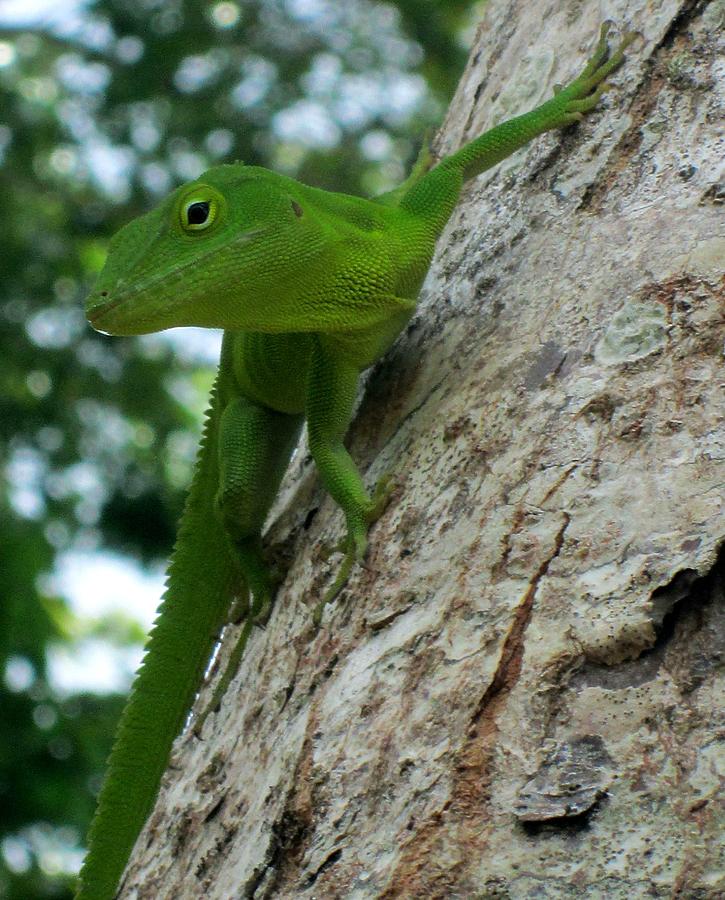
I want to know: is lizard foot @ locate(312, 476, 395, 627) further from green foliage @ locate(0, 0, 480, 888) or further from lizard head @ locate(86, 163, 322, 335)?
green foliage @ locate(0, 0, 480, 888)

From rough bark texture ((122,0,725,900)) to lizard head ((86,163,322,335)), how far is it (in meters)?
0.43

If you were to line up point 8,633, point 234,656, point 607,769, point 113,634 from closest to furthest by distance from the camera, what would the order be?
point 607,769 → point 234,656 → point 8,633 → point 113,634

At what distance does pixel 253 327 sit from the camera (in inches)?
112

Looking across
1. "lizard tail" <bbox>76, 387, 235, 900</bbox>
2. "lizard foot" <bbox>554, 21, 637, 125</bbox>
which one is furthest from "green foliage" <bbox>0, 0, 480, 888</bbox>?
"lizard foot" <bbox>554, 21, 637, 125</bbox>

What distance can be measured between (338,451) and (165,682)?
1067 mm

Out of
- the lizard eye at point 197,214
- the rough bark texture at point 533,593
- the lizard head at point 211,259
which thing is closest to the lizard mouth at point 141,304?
the lizard head at point 211,259

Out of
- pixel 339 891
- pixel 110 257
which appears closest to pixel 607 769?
pixel 339 891

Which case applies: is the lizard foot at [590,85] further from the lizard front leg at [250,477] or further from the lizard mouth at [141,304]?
the lizard front leg at [250,477]

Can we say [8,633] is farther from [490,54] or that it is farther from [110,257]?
[490,54]

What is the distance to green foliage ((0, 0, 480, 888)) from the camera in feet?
25.2

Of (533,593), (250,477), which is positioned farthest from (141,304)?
(533,593)

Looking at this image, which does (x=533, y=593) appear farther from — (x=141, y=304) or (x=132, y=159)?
(x=132, y=159)

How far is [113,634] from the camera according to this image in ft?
37.0

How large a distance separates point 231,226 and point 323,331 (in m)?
0.39
